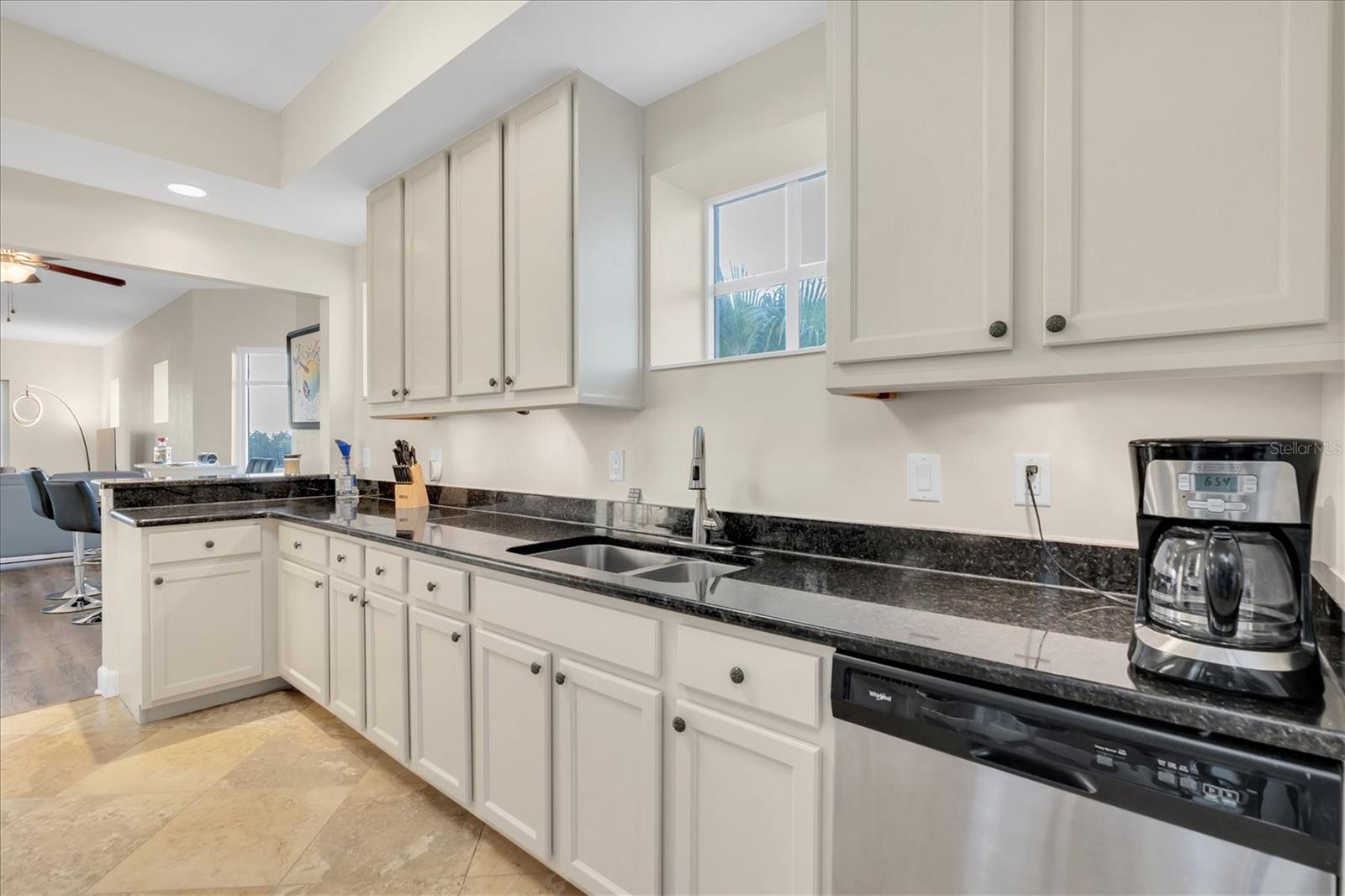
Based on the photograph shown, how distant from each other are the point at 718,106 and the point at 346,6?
4.84 feet

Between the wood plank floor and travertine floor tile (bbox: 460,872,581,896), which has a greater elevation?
the wood plank floor

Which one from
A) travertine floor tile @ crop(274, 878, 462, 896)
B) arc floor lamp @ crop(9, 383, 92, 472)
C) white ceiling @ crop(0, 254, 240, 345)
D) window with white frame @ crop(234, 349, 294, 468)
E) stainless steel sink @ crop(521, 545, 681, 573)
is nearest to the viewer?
travertine floor tile @ crop(274, 878, 462, 896)

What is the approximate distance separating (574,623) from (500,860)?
0.87m

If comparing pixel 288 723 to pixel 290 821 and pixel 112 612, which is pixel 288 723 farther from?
pixel 112 612

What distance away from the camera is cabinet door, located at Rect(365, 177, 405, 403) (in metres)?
2.87

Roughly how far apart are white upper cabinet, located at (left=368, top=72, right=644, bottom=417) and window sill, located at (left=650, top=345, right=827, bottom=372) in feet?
0.51

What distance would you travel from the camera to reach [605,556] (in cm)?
215

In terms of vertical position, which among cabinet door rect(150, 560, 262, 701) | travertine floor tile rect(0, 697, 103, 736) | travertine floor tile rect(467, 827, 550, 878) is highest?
cabinet door rect(150, 560, 262, 701)

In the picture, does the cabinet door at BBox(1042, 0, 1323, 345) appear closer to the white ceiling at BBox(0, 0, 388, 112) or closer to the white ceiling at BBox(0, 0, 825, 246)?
the white ceiling at BBox(0, 0, 825, 246)

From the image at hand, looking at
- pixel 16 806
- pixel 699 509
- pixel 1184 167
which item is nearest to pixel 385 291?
pixel 699 509

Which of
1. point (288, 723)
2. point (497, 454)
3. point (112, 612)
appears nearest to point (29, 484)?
point (112, 612)

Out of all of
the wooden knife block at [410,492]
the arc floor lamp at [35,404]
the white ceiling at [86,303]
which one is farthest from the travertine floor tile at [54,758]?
the arc floor lamp at [35,404]

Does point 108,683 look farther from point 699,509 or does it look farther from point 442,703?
point 699,509

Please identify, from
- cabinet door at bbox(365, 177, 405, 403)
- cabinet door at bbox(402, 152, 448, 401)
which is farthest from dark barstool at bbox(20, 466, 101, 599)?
cabinet door at bbox(402, 152, 448, 401)
